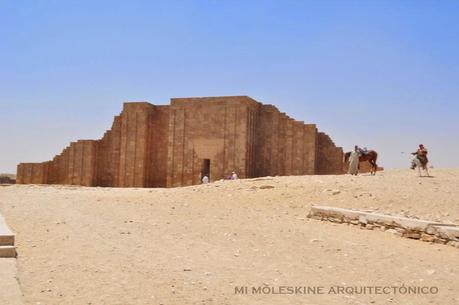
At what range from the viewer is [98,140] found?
110ft

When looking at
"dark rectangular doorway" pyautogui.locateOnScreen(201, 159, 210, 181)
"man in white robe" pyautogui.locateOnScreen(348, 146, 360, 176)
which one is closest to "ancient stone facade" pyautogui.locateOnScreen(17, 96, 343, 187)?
"dark rectangular doorway" pyautogui.locateOnScreen(201, 159, 210, 181)

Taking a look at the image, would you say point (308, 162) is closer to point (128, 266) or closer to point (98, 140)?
point (98, 140)

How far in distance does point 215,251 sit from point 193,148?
908 inches

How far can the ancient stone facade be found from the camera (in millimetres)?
29000

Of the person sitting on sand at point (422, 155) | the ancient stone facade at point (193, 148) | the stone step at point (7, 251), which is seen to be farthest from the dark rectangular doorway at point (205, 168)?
the stone step at point (7, 251)

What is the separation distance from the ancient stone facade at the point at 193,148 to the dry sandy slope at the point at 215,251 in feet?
49.1

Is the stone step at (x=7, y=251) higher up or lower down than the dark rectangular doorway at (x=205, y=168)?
lower down

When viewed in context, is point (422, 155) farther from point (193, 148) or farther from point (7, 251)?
point (7, 251)

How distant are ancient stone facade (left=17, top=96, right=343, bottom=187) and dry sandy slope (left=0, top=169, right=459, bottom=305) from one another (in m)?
15.0

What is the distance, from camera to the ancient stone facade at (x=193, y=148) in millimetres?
29000

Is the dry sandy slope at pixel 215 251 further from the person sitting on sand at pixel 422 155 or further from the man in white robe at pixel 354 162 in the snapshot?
the man in white robe at pixel 354 162

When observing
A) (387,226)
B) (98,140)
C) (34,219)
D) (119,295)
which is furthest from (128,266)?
(98,140)

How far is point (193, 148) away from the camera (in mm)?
30172

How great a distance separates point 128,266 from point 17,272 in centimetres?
131
